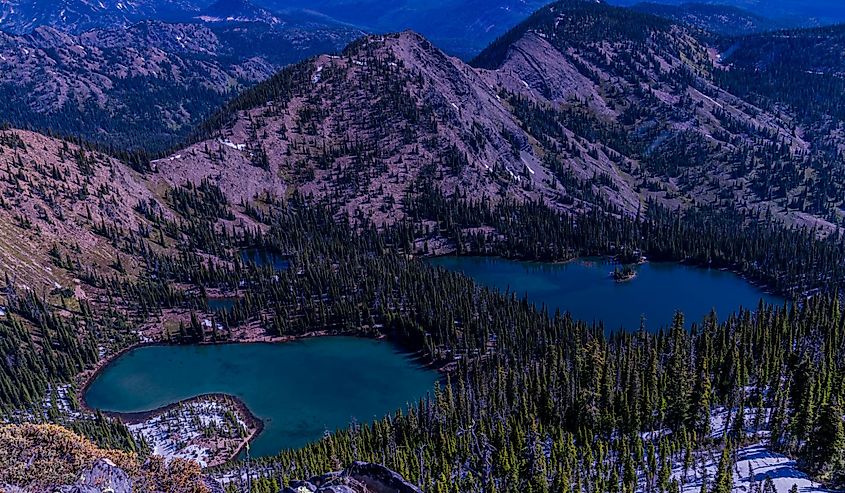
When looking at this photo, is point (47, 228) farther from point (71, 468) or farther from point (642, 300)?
point (642, 300)

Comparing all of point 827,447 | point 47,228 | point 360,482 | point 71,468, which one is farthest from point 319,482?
point 47,228

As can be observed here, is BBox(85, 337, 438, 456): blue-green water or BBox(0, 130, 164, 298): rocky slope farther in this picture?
BBox(0, 130, 164, 298): rocky slope

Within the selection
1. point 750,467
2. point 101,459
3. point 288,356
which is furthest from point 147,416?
point 750,467

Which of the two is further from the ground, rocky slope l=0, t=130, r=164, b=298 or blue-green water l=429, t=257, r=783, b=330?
rocky slope l=0, t=130, r=164, b=298

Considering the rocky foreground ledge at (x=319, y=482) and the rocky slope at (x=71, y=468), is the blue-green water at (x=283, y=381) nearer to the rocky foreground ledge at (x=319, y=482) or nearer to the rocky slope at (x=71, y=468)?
the rocky slope at (x=71, y=468)

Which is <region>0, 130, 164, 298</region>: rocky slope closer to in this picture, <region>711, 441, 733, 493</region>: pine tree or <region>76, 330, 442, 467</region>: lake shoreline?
<region>76, 330, 442, 467</region>: lake shoreline

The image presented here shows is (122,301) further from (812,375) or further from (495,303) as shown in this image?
(812,375)

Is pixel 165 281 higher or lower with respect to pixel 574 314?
higher

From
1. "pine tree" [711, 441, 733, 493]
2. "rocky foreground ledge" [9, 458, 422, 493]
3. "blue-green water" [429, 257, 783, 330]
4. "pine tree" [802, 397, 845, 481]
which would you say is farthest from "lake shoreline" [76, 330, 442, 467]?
"pine tree" [802, 397, 845, 481]
